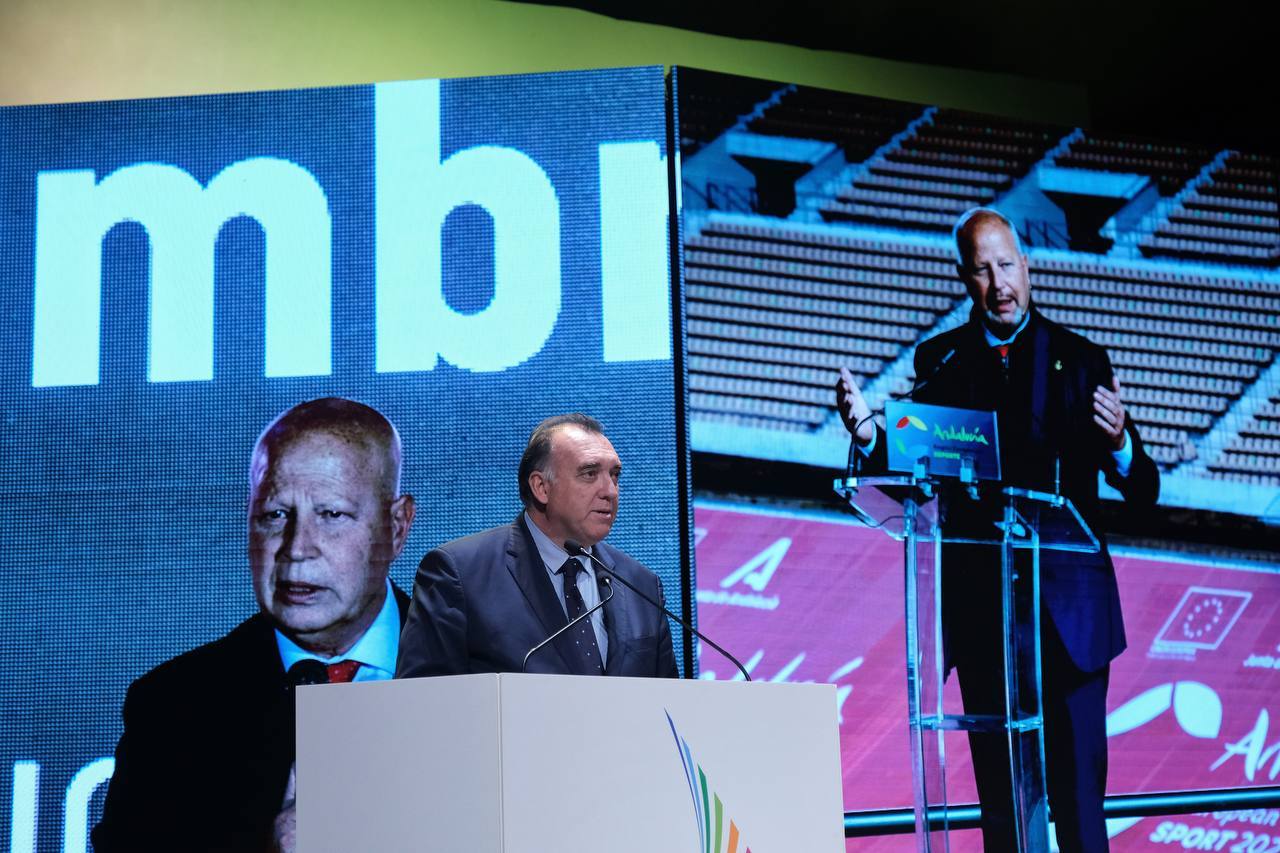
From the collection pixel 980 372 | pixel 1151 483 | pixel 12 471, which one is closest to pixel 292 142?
pixel 12 471

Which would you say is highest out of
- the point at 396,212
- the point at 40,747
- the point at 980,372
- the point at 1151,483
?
the point at 396,212

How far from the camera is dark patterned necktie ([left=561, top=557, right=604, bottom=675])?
9.90 feet

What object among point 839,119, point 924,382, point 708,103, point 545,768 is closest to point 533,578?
point 545,768

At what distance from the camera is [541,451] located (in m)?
3.16

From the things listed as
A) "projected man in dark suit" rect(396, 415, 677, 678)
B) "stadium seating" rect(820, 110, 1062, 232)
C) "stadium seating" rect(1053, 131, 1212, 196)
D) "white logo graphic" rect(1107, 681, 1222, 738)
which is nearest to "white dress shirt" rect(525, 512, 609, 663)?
"projected man in dark suit" rect(396, 415, 677, 678)

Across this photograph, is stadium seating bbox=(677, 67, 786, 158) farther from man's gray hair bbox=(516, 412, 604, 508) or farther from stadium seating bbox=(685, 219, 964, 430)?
man's gray hair bbox=(516, 412, 604, 508)

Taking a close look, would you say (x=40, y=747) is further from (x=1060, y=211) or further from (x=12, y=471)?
(x=1060, y=211)

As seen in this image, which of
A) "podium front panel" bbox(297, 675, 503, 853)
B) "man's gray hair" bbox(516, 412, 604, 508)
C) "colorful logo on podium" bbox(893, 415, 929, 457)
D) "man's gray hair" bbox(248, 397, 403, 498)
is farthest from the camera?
"man's gray hair" bbox(248, 397, 403, 498)

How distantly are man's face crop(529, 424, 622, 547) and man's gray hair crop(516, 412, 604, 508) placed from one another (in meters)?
0.01

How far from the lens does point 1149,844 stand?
422 cm

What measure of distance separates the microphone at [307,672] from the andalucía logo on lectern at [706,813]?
2.10m

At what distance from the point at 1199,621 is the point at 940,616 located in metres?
1.05

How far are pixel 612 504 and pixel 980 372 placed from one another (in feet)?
5.41

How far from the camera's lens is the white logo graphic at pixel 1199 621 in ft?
14.3
